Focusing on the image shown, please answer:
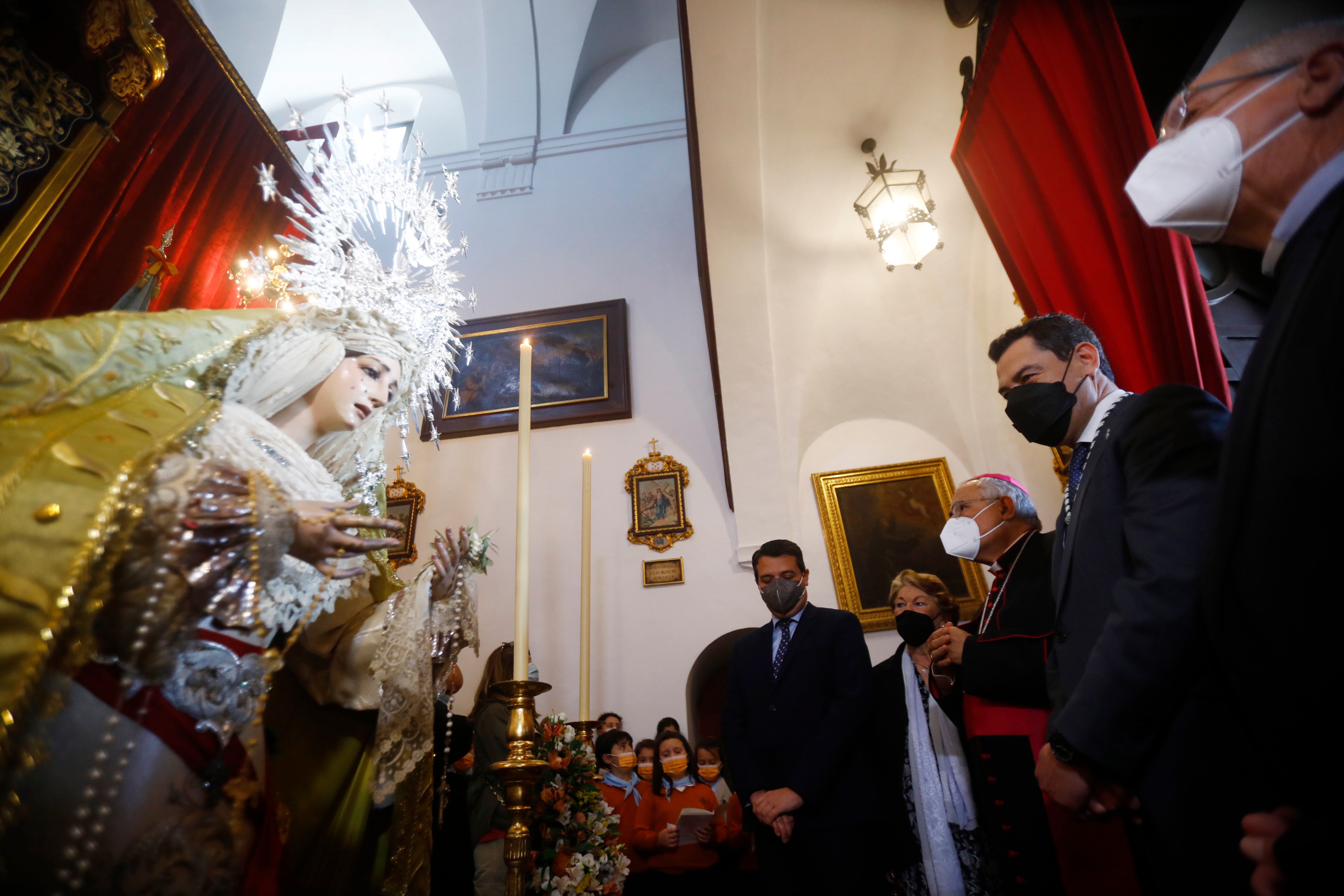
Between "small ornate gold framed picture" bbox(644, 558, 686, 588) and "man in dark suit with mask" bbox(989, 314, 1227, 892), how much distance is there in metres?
3.76

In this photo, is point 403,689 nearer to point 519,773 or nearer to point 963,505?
point 519,773

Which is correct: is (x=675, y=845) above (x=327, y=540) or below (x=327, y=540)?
below

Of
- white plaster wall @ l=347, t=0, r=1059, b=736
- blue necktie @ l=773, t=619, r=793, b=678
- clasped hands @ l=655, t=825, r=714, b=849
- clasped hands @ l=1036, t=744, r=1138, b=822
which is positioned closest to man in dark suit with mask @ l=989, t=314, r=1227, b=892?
clasped hands @ l=1036, t=744, r=1138, b=822

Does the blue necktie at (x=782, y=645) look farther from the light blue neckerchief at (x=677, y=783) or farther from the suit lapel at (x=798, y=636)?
the light blue neckerchief at (x=677, y=783)

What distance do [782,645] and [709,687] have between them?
10.6 ft

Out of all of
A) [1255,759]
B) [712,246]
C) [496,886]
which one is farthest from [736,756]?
[712,246]

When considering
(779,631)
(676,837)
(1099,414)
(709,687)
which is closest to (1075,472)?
(1099,414)

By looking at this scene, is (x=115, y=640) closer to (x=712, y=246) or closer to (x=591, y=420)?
(x=712, y=246)

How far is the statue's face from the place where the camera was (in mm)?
1314

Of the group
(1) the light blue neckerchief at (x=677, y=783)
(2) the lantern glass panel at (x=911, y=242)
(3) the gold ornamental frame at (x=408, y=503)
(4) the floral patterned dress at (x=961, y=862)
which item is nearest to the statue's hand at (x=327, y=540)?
(4) the floral patterned dress at (x=961, y=862)

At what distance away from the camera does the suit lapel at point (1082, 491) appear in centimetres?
128

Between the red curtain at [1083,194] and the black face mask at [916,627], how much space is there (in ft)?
3.34

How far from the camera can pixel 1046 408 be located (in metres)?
1.54

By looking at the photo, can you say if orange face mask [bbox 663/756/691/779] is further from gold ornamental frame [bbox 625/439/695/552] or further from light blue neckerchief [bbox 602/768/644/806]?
gold ornamental frame [bbox 625/439/695/552]
